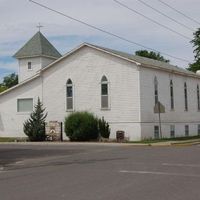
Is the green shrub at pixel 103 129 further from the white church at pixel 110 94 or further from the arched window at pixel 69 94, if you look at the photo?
the arched window at pixel 69 94

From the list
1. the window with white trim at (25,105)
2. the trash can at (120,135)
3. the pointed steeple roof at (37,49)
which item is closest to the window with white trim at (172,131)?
the trash can at (120,135)

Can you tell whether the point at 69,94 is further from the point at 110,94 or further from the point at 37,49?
the point at 37,49

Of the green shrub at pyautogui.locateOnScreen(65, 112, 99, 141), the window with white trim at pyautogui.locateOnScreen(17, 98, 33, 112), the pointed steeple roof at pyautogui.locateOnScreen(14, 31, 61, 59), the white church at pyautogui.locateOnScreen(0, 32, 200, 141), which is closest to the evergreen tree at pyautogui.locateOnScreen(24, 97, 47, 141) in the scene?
the white church at pyautogui.locateOnScreen(0, 32, 200, 141)

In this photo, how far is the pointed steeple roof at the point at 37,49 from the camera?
62312 millimetres

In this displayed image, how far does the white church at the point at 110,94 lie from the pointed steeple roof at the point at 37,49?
50.2 feet

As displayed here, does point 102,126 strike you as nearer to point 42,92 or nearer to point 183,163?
point 42,92

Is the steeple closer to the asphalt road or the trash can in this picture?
the trash can

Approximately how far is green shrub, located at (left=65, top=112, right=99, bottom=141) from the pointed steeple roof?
22196 mm

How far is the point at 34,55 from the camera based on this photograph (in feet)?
203

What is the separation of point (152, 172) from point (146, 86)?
26.2m

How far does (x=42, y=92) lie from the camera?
45594mm

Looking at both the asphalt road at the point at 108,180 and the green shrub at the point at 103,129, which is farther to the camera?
the green shrub at the point at 103,129

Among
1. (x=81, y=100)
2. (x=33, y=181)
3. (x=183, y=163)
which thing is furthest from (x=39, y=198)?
(x=81, y=100)

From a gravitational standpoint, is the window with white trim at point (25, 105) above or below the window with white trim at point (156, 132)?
above
